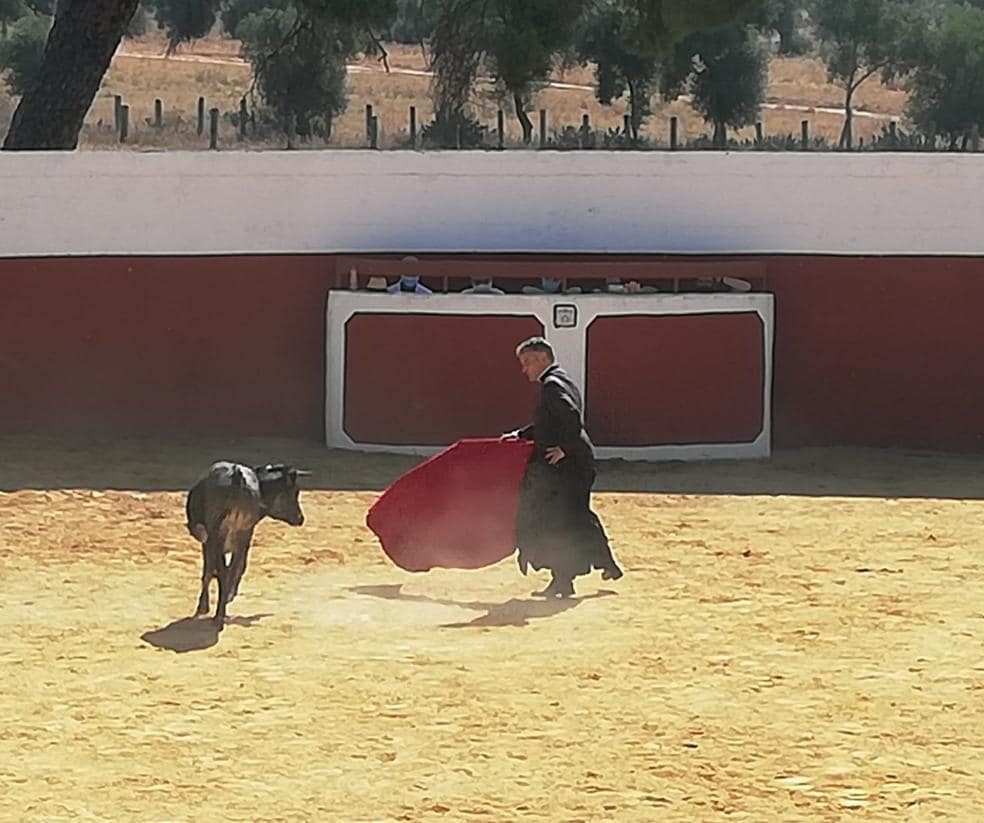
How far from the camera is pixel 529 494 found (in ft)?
29.1

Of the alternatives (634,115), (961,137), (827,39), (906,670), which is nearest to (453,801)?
(906,670)

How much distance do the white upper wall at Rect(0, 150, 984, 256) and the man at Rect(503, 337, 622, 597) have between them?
16.4 feet

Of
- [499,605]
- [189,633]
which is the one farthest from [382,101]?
[189,633]

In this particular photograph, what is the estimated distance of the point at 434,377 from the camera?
13.2 meters

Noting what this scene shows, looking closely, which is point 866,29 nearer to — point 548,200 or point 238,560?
point 548,200

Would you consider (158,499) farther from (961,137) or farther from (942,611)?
(961,137)

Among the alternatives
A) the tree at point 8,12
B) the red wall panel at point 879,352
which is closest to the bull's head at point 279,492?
the red wall panel at point 879,352

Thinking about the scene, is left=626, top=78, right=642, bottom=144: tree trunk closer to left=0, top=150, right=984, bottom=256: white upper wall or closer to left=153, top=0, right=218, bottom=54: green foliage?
left=0, top=150, right=984, bottom=256: white upper wall

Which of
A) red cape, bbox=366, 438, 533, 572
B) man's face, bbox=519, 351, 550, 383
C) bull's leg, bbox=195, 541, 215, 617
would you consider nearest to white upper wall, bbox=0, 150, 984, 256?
red cape, bbox=366, 438, 533, 572

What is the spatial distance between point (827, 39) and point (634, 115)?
82.2ft

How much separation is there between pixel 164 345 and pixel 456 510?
4.94 metres

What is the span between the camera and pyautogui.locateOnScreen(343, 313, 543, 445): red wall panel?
13125 millimetres

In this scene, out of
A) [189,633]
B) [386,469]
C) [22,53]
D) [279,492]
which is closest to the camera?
[189,633]

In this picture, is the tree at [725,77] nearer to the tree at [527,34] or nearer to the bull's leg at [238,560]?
the tree at [527,34]
